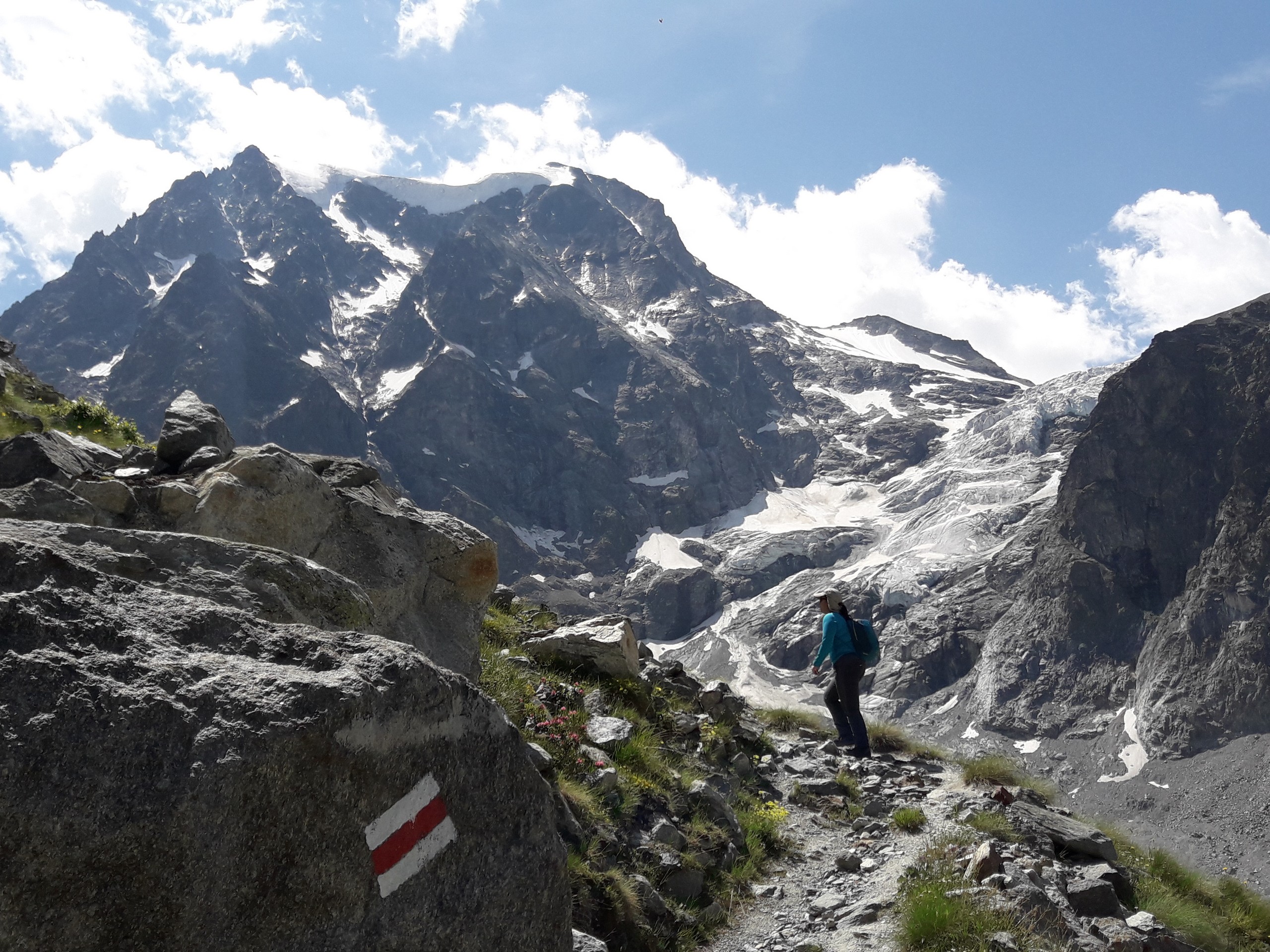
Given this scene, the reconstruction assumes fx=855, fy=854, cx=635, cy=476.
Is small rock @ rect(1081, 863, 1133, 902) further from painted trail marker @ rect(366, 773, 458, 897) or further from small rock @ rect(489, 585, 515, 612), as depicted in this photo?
small rock @ rect(489, 585, 515, 612)

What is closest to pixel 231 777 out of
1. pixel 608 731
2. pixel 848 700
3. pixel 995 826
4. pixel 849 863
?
pixel 608 731

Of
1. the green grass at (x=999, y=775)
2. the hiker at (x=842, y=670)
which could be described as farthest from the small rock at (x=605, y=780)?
the green grass at (x=999, y=775)

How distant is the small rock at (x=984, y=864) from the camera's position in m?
7.64

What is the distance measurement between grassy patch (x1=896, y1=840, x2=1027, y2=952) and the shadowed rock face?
14756cm

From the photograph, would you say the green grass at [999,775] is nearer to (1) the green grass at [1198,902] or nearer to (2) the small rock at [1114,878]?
(1) the green grass at [1198,902]

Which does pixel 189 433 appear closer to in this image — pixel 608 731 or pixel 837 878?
pixel 608 731

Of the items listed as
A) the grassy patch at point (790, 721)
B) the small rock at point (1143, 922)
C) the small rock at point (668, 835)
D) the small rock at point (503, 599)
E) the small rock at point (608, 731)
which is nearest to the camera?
the small rock at point (1143, 922)

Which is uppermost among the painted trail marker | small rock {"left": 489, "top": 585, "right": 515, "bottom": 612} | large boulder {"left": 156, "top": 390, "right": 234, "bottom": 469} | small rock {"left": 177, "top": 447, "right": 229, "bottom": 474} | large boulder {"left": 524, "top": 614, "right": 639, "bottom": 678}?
large boulder {"left": 156, "top": 390, "right": 234, "bottom": 469}

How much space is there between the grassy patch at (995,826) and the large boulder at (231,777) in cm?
651

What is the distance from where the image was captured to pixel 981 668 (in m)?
163

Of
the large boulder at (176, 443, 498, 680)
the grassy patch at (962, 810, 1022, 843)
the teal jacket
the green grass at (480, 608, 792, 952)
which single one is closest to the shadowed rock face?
the teal jacket

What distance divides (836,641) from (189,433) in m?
9.75

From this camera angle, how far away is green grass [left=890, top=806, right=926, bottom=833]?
10.2 m

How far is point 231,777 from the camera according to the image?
3494 millimetres
